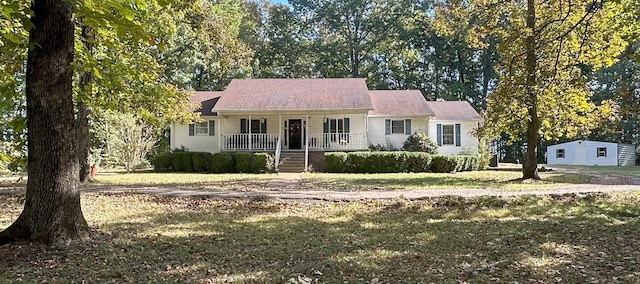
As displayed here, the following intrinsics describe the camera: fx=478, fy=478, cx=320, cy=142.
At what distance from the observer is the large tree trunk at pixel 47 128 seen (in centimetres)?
555

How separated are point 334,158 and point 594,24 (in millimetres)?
12027

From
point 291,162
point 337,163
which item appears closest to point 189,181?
point 291,162

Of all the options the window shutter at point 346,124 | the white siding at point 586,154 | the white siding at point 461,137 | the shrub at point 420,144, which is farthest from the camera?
the white siding at point 586,154

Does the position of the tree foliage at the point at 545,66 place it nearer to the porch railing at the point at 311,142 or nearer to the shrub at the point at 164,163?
the porch railing at the point at 311,142

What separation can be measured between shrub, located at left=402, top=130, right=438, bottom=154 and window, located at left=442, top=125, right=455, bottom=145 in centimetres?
401

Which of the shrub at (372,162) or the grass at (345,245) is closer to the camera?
the grass at (345,245)

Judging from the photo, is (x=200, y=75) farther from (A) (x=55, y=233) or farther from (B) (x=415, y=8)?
(A) (x=55, y=233)

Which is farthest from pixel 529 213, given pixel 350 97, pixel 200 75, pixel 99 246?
pixel 200 75

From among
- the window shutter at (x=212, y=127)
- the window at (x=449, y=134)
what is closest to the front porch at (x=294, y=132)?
the window shutter at (x=212, y=127)

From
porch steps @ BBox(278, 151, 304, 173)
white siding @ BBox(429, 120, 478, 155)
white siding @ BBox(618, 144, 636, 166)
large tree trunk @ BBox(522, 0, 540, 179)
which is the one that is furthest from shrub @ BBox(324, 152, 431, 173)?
white siding @ BBox(618, 144, 636, 166)

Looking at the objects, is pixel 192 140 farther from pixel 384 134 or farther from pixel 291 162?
pixel 384 134

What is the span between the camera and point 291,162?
23938 millimetres

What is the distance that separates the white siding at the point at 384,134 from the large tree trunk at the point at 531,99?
10166mm

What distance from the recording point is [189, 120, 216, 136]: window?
2825cm
